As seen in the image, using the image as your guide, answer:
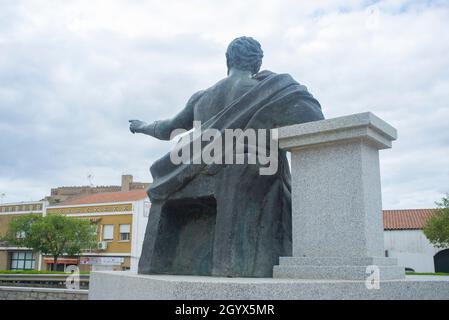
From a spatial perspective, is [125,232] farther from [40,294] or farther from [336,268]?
[336,268]

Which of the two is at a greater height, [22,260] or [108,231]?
[108,231]

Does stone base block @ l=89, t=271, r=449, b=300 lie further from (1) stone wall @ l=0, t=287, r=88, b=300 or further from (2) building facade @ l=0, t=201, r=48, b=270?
(2) building facade @ l=0, t=201, r=48, b=270

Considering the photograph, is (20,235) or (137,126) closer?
(137,126)

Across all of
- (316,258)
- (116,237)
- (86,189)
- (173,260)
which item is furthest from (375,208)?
(86,189)

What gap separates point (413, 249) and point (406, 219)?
229 cm

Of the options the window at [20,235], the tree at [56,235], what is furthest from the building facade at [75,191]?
the tree at [56,235]

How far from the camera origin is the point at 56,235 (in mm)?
31156

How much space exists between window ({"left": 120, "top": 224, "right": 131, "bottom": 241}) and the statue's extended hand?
2968 cm

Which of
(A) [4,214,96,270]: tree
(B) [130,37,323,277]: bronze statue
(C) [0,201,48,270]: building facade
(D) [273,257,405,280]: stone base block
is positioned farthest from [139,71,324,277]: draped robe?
(C) [0,201,48,270]: building facade

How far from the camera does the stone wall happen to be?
12.1 m

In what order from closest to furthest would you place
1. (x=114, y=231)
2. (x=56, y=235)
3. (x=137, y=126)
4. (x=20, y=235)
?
(x=137, y=126) < (x=56, y=235) < (x=20, y=235) < (x=114, y=231)

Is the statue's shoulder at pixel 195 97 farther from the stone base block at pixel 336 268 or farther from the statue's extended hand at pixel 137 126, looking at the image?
the stone base block at pixel 336 268

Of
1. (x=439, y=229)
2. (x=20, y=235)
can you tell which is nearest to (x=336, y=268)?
(x=439, y=229)
